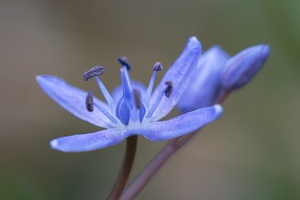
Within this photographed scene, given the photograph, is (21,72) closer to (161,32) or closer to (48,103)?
(48,103)

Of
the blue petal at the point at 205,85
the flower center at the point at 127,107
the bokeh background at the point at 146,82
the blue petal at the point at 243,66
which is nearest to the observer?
the flower center at the point at 127,107

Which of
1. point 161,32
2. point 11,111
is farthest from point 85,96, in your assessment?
point 161,32

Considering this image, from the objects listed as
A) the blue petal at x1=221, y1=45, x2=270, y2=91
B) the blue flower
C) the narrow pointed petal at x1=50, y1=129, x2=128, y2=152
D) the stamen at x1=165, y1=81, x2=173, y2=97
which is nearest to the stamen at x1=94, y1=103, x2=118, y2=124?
the blue flower

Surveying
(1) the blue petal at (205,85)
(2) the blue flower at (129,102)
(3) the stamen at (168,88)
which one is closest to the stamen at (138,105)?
(2) the blue flower at (129,102)

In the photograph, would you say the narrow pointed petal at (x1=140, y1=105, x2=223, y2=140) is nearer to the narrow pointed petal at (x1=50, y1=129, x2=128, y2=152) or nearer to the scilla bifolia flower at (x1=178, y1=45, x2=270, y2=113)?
the narrow pointed petal at (x1=50, y1=129, x2=128, y2=152)

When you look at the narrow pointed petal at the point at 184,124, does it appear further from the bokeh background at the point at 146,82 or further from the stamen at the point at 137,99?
the bokeh background at the point at 146,82

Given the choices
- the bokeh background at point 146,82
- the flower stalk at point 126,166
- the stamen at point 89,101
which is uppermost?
the stamen at point 89,101

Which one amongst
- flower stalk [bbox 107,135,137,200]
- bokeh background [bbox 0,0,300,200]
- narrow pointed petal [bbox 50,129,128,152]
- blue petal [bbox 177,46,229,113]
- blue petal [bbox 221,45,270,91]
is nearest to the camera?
narrow pointed petal [bbox 50,129,128,152]

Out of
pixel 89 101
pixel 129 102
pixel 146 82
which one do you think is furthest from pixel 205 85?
pixel 146 82
